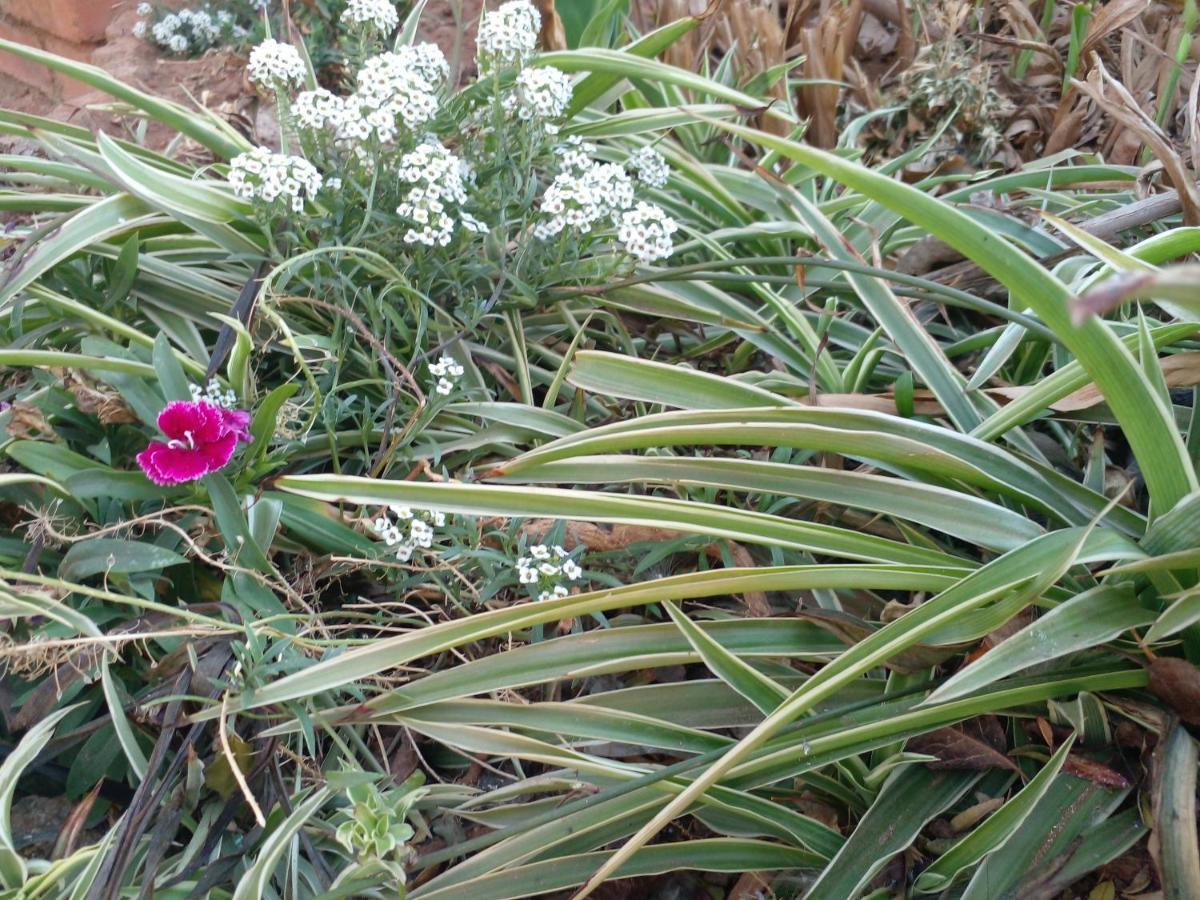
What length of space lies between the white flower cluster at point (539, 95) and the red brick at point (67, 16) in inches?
A: 109

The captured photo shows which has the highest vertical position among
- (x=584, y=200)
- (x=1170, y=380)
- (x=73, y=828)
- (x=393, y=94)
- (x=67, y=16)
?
(x=393, y=94)

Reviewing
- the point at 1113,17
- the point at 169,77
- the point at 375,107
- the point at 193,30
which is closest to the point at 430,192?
the point at 375,107

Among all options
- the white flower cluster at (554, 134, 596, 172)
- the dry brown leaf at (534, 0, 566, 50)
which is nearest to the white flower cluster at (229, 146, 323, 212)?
the white flower cluster at (554, 134, 596, 172)

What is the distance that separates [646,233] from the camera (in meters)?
1.29

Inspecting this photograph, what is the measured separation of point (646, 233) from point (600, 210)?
0.07 metres

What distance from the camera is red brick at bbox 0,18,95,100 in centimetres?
321

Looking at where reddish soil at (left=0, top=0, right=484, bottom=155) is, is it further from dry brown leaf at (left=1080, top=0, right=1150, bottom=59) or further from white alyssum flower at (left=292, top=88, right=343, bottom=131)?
dry brown leaf at (left=1080, top=0, right=1150, bottom=59)

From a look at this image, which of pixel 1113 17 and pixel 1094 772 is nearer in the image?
pixel 1094 772

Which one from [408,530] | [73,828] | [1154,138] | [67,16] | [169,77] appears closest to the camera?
[73,828]

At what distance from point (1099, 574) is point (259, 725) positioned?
0.91 m

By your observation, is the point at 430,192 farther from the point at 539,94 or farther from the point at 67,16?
the point at 67,16

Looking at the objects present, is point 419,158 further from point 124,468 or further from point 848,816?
point 848,816

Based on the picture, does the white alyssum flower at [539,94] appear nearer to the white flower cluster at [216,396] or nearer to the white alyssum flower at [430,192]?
the white alyssum flower at [430,192]

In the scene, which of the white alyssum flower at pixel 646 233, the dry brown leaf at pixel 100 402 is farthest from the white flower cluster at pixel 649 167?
the dry brown leaf at pixel 100 402
